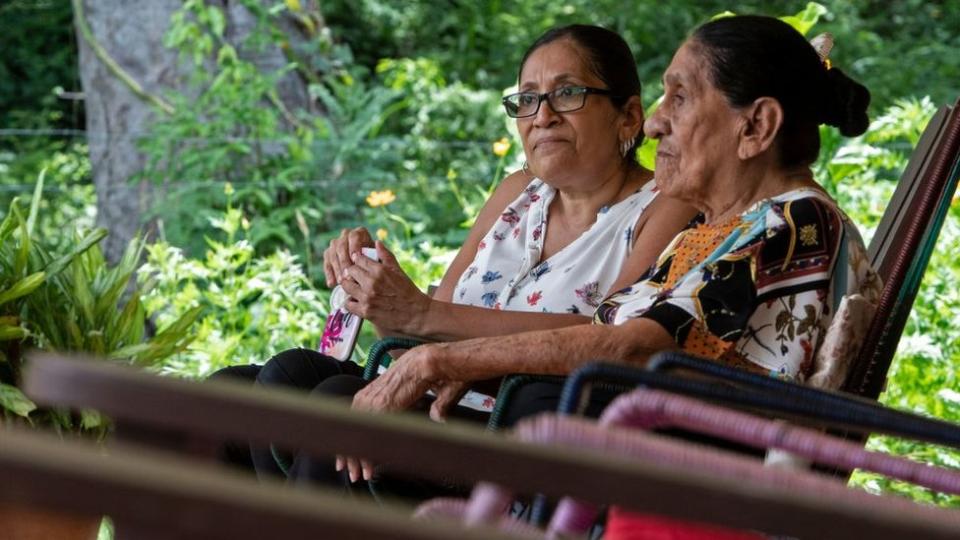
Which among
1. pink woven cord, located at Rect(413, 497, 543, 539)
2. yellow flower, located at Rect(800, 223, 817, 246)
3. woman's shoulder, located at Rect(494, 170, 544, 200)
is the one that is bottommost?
pink woven cord, located at Rect(413, 497, 543, 539)

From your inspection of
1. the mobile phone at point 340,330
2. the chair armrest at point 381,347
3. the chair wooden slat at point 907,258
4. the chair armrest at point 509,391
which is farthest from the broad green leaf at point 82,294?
the chair wooden slat at point 907,258

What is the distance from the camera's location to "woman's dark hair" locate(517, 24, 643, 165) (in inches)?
111

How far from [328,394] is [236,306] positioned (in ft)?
7.63

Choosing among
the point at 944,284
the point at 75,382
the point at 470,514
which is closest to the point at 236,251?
the point at 944,284

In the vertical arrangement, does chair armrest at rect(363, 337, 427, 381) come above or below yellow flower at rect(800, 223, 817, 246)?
below

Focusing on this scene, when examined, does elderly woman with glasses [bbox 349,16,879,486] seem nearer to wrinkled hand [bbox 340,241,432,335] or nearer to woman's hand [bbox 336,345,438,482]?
woman's hand [bbox 336,345,438,482]

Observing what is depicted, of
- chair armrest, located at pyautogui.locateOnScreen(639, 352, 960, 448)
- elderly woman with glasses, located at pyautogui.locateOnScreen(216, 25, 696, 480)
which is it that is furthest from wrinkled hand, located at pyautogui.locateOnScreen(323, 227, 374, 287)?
chair armrest, located at pyautogui.locateOnScreen(639, 352, 960, 448)

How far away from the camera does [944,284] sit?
13.6 feet

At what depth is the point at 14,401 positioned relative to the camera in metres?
2.97

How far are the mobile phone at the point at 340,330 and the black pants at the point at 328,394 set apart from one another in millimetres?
48

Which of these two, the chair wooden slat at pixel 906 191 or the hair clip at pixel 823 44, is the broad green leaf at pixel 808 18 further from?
the hair clip at pixel 823 44

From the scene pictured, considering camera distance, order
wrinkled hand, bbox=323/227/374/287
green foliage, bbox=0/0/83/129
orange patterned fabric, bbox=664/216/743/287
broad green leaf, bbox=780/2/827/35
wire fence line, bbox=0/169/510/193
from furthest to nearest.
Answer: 1. green foliage, bbox=0/0/83/129
2. wire fence line, bbox=0/169/510/193
3. broad green leaf, bbox=780/2/827/35
4. wrinkled hand, bbox=323/227/374/287
5. orange patterned fabric, bbox=664/216/743/287

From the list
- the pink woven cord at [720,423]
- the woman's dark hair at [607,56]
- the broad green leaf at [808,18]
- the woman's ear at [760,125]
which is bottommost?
the pink woven cord at [720,423]

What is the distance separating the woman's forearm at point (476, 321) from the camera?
101 inches
